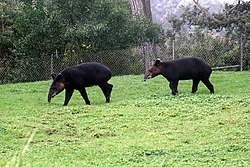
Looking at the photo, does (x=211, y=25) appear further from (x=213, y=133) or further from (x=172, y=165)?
(x=172, y=165)

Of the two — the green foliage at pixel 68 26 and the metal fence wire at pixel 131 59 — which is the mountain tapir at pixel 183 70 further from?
the metal fence wire at pixel 131 59

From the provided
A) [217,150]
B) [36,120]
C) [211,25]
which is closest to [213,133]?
[217,150]

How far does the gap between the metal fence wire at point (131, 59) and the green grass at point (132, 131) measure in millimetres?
5897

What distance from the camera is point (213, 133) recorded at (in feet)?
26.0

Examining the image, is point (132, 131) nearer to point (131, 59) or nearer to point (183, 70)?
point (183, 70)

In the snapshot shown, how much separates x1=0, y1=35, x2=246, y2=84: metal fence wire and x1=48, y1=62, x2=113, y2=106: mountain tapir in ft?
25.3

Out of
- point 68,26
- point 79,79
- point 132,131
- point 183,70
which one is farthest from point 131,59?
point 132,131

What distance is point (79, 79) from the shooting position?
40.1 ft

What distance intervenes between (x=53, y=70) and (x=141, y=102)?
8.96 m

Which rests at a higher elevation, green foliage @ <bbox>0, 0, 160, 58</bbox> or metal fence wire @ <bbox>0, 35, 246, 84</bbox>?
green foliage @ <bbox>0, 0, 160, 58</bbox>

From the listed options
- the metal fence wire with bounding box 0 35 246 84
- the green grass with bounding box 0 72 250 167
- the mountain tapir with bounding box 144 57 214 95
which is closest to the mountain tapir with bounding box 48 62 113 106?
the green grass with bounding box 0 72 250 167

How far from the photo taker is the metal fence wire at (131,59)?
20.1 metres

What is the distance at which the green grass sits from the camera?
6.25 metres

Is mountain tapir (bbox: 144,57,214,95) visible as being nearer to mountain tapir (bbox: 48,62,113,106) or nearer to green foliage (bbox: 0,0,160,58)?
mountain tapir (bbox: 48,62,113,106)
